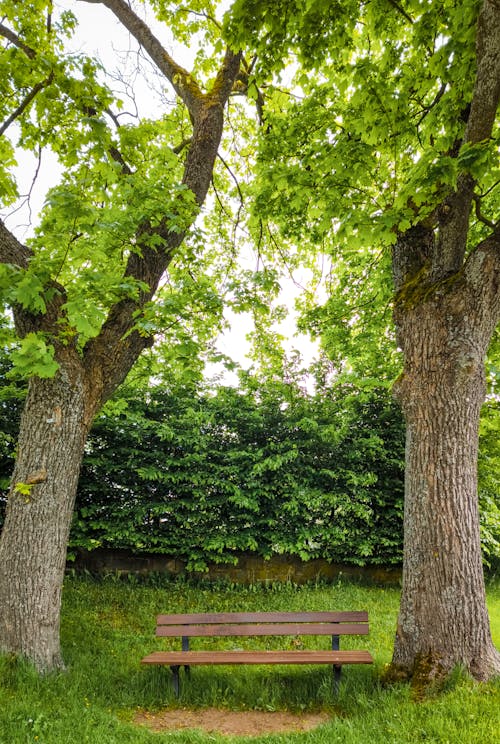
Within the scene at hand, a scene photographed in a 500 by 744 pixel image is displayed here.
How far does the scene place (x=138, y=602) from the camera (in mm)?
6785

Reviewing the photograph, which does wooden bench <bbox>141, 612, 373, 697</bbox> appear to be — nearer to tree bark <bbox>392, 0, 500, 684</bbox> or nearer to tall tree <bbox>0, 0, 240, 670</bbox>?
tree bark <bbox>392, 0, 500, 684</bbox>

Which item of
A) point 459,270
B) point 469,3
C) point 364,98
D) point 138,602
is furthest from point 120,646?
point 469,3

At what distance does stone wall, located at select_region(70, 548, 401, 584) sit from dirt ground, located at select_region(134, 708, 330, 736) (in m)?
3.81

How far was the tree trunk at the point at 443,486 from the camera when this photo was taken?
3.84 metres

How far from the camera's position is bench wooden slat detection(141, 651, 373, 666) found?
4066 millimetres

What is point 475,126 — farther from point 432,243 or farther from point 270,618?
Answer: point 270,618

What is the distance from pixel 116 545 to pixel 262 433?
3.15m

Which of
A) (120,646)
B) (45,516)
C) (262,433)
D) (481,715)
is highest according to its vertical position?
(262,433)

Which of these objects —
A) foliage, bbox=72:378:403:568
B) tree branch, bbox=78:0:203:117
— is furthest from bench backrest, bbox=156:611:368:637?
tree branch, bbox=78:0:203:117

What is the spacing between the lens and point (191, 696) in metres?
4.25

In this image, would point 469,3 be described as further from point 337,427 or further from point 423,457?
point 337,427

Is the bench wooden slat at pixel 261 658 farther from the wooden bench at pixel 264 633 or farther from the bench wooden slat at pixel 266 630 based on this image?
the bench wooden slat at pixel 266 630

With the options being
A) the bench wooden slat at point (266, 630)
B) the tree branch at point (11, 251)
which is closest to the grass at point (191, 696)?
the bench wooden slat at point (266, 630)

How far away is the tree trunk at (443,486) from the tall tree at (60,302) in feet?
8.62
